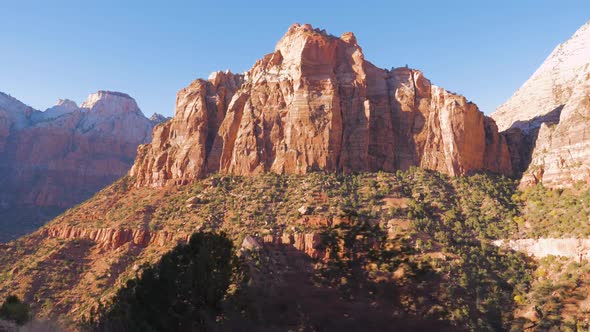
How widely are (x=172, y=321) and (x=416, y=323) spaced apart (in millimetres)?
22429

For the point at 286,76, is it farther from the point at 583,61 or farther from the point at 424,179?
the point at 583,61

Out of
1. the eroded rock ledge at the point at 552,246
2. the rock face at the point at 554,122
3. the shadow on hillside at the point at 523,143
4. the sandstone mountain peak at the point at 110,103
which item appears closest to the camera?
the eroded rock ledge at the point at 552,246

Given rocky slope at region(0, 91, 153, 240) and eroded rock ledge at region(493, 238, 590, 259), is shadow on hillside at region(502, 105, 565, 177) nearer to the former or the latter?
eroded rock ledge at region(493, 238, 590, 259)

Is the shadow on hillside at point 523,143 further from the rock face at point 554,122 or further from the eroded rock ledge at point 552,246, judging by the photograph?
the eroded rock ledge at point 552,246

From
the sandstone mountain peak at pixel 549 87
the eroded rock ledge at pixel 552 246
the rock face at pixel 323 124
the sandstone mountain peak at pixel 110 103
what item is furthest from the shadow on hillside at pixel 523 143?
the sandstone mountain peak at pixel 110 103

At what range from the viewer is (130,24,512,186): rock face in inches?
2921

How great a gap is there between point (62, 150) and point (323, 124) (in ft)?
430

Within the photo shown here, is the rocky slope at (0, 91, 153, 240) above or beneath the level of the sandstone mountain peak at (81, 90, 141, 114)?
beneath

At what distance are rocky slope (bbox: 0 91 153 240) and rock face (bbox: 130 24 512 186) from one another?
256ft

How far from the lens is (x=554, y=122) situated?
79875mm

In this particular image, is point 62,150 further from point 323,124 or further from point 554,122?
point 554,122

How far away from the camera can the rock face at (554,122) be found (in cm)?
6419

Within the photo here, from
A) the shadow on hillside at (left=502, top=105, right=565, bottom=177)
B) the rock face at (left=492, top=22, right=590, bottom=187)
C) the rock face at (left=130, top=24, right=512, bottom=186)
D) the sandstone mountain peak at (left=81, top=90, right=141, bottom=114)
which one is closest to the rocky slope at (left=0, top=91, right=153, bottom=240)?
the sandstone mountain peak at (left=81, top=90, right=141, bottom=114)

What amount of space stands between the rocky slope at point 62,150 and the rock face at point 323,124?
256 ft
